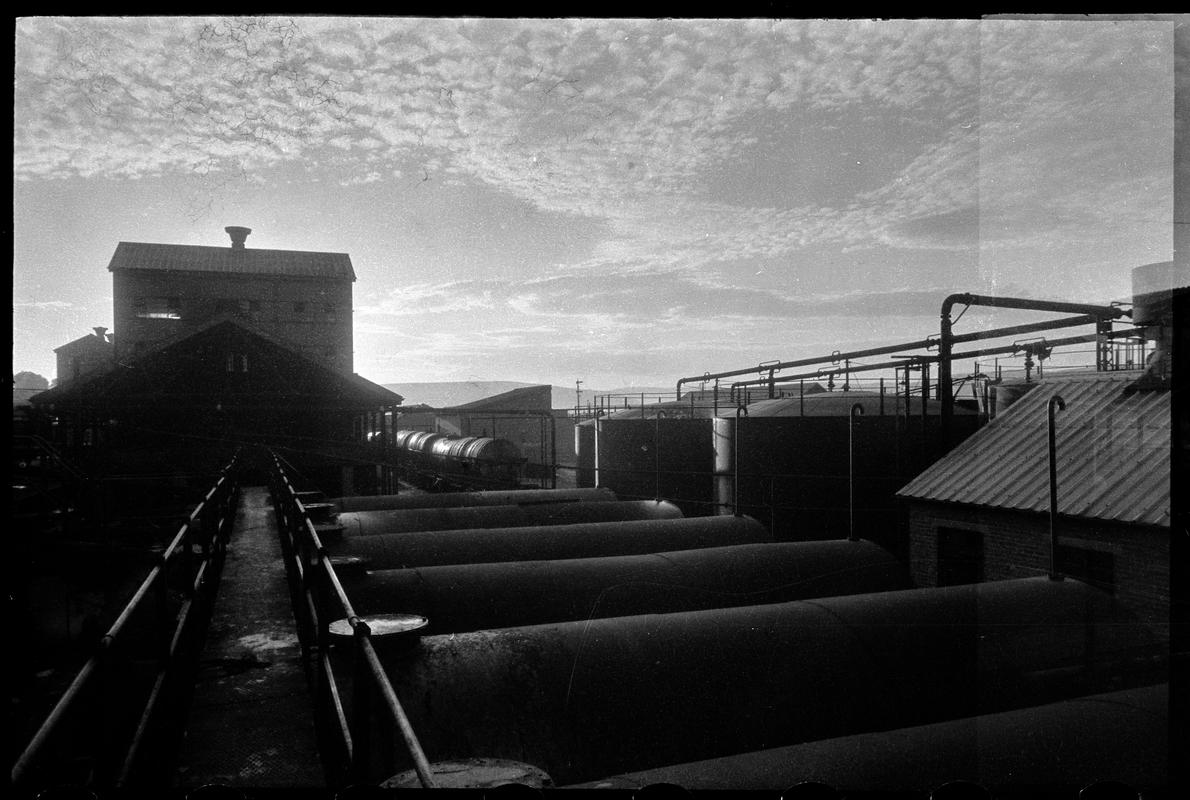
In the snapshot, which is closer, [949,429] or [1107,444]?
[1107,444]

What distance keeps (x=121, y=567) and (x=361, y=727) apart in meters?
14.0

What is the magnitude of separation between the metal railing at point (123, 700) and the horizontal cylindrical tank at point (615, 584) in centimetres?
147

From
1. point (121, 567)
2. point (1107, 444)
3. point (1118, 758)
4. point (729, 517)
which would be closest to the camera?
point (1118, 758)

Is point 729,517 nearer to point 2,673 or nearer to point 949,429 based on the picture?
point 949,429

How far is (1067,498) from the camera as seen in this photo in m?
10.4

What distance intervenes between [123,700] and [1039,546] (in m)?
11.9

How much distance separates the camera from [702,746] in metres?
4.18

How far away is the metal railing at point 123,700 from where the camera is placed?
196cm

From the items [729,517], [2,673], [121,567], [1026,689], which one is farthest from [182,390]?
[1026,689]

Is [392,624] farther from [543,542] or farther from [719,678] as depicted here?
[543,542]

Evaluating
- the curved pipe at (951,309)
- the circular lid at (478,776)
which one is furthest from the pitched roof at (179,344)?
the circular lid at (478,776)

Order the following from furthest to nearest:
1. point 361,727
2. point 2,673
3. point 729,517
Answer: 1. point 729,517
2. point 2,673
3. point 361,727

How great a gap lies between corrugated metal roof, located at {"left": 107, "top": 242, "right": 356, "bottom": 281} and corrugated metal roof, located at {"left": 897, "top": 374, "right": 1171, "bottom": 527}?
30517 millimetres

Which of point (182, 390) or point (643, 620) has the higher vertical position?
point (182, 390)
